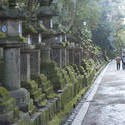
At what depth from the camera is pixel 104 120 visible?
9.55 metres

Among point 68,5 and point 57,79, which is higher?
point 68,5

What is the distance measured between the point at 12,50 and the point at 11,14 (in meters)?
0.82

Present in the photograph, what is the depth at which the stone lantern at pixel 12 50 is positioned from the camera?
21.6 ft

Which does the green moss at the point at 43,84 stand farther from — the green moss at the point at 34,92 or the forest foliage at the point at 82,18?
the forest foliage at the point at 82,18

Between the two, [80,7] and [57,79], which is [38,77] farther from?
[80,7]

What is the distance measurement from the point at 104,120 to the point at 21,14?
15.5ft

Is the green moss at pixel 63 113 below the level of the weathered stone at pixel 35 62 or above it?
below

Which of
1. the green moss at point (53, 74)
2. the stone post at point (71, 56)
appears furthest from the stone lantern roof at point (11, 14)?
the stone post at point (71, 56)

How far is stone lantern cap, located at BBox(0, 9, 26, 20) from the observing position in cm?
653

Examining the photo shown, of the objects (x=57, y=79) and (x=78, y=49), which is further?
(x=78, y=49)

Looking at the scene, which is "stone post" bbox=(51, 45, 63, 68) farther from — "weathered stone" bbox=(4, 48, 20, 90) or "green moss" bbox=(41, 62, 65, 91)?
"weathered stone" bbox=(4, 48, 20, 90)

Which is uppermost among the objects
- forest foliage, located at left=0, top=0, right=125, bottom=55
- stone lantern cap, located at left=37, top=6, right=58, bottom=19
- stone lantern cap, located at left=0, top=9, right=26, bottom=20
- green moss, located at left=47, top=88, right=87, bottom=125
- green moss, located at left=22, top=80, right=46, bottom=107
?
forest foliage, located at left=0, top=0, right=125, bottom=55

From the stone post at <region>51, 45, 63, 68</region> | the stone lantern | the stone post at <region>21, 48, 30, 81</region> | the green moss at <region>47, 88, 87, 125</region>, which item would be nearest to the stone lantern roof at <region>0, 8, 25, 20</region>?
the stone lantern

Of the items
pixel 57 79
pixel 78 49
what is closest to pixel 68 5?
pixel 78 49
